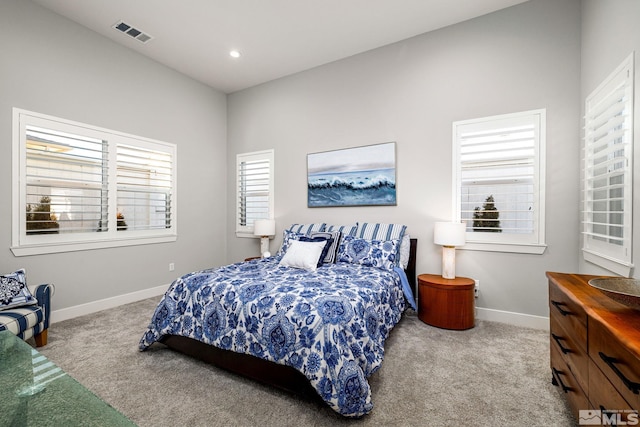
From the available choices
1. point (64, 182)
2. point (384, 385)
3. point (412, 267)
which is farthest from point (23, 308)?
point (412, 267)

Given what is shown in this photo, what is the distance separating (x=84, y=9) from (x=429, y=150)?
4133mm

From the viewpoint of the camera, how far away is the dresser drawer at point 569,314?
4.42ft

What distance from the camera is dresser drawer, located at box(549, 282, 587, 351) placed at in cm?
135

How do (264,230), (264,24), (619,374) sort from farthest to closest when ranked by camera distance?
(264,230) → (264,24) → (619,374)

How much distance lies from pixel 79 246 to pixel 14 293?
3.28ft

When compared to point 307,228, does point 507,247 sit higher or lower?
lower

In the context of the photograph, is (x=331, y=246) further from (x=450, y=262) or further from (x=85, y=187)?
(x=85, y=187)

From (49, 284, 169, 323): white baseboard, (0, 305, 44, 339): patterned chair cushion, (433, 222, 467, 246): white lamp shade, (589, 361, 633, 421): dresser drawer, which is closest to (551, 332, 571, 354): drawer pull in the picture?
(589, 361, 633, 421): dresser drawer

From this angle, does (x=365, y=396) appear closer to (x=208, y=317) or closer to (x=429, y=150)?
(x=208, y=317)

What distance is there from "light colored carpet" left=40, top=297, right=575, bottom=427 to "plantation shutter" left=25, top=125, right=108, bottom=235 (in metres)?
1.21

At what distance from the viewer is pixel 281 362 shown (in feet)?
5.95

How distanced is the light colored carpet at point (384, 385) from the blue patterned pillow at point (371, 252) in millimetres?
746

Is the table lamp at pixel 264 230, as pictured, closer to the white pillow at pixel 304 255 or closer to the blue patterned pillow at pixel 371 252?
the white pillow at pixel 304 255

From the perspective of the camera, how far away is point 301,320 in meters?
1.79
